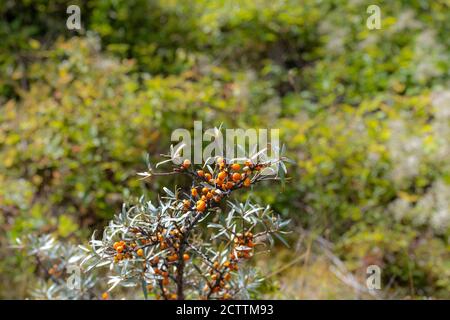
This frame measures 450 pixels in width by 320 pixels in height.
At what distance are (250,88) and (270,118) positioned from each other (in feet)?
1.02

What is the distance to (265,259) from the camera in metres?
3.18

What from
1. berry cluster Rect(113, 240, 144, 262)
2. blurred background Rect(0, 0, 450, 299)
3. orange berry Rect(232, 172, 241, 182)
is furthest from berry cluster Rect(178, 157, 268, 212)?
blurred background Rect(0, 0, 450, 299)

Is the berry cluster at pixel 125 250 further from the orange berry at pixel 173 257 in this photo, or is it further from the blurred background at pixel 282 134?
the blurred background at pixel 282 134

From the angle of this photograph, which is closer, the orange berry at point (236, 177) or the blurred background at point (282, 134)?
the orange berry at point (236, 177)

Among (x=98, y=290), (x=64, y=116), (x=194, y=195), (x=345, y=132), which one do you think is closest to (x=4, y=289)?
(x=98, y=290)

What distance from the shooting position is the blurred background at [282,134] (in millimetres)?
3164

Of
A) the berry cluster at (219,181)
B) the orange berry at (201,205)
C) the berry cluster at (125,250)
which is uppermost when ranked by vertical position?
the berry cluster at (219,181)

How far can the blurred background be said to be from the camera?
316cm

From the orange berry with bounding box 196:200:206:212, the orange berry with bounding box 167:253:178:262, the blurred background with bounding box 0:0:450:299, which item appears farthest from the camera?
the blurred background with bounding box 0:0:450:299

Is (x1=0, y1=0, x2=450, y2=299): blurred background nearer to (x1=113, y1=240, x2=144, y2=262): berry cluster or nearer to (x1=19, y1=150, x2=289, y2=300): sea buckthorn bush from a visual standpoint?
(x1=19, y1=150, x2=289, y2=300): sea buckthorn bush

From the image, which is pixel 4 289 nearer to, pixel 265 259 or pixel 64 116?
pixel 64 116

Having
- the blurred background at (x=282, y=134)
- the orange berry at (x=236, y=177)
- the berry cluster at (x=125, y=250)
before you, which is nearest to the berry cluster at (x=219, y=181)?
the orange berry at (x=236, y=177)

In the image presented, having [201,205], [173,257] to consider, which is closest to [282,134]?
[173,257]

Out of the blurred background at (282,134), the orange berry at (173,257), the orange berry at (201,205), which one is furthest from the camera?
the blurred background at (282,134)
